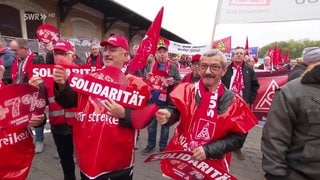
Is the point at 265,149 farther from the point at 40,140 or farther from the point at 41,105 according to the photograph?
the point at 40,140

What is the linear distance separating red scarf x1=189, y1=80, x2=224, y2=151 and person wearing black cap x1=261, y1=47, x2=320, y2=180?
15.6 inches

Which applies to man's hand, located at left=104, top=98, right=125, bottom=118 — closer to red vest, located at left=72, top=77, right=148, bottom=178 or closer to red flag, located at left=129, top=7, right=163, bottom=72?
red vest, located at left=72, top=77, right=148, bottom=178

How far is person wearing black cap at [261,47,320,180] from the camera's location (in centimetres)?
207

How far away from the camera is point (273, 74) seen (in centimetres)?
618

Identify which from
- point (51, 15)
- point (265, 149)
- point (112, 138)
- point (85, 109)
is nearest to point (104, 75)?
point (85, 109)

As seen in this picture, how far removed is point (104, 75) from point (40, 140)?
3363 mm

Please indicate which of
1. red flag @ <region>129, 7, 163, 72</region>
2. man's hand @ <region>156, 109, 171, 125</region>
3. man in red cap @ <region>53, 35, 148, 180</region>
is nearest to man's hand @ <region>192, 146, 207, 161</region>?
man's hand @ <region>156, 109, 171, 125</region>

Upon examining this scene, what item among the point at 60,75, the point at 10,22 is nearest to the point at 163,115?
the point at 60,75

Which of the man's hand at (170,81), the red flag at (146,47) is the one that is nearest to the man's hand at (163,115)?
the red flag at (146,47)

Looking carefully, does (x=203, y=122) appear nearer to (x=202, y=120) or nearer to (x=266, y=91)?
(x=202, y=120)

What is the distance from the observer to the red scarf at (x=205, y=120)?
2359mm

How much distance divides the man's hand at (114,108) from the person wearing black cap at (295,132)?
105cm

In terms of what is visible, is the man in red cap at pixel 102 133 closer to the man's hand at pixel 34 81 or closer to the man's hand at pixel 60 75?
the man's hand at pixel 60 75

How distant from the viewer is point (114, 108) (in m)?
2.32
